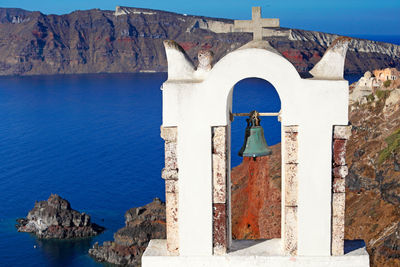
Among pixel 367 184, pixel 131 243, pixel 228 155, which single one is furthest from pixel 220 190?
pixel 131 243

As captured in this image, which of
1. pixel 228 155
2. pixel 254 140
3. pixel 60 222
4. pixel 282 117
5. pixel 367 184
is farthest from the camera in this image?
pixel 60 222

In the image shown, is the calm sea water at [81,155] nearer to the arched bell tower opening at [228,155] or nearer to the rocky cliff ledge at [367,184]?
the rocky cliff ledge at [367,184]

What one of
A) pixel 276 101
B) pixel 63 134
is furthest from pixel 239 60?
pixel 276 101

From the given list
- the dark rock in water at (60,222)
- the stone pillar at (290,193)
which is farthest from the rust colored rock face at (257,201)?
the dark rock in water at (60,222)

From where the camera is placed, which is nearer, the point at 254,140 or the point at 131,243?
the point at 254,140

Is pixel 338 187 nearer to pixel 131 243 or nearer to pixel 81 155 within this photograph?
pixel 131 243

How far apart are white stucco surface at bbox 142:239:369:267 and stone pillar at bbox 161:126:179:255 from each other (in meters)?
0.15

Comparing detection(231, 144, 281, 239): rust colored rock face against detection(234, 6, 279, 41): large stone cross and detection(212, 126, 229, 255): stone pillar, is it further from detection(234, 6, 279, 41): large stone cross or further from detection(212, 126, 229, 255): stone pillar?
detection(234, 6, 279, 41): large stone cross

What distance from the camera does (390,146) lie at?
33031mm

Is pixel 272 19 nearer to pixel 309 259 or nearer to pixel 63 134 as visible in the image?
pixel 309 259

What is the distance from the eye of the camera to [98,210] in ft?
180

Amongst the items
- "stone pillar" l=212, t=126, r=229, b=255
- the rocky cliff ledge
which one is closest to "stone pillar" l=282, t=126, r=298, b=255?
"stone pillar" l=212, t=126, r=229, b=255

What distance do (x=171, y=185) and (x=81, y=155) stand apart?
7705 cm

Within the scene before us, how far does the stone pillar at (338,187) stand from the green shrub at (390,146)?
26.7 m
